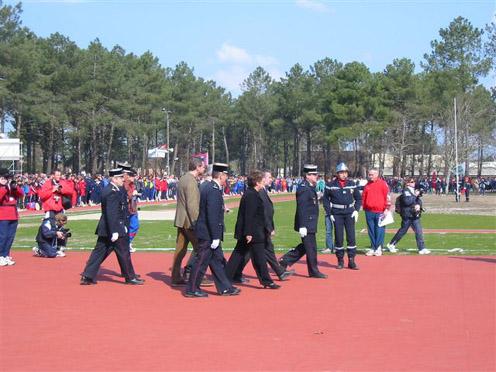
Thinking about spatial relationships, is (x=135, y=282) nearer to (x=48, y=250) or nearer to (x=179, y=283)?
(x=179, y=283)

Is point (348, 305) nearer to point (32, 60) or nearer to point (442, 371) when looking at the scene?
point (442, 371)

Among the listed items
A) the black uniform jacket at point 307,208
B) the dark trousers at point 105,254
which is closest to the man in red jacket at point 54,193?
the dark trousers at point 105,254

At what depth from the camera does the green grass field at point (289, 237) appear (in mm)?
16594

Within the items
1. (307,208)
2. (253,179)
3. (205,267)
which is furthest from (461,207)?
(205,267)

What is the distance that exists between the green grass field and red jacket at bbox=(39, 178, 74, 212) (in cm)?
290

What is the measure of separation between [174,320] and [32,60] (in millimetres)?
48255

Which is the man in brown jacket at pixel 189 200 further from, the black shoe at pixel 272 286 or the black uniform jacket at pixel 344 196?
the black uniform jacket at pixel 344 196

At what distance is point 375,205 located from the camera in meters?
14.5

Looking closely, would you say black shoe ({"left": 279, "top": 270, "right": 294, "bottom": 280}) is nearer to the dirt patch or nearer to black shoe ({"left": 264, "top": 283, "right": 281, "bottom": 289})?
black shoe ({"left": 264, "top": 283, "right": 281, "bottom": 289})

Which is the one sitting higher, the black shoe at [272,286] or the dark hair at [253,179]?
the dark hair at [253,179]

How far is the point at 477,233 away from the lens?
2005 centimetres

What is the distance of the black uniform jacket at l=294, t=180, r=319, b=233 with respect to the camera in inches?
455

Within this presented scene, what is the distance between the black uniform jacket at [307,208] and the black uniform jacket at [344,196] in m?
0.89

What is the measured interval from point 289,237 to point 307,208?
25.7 ft
